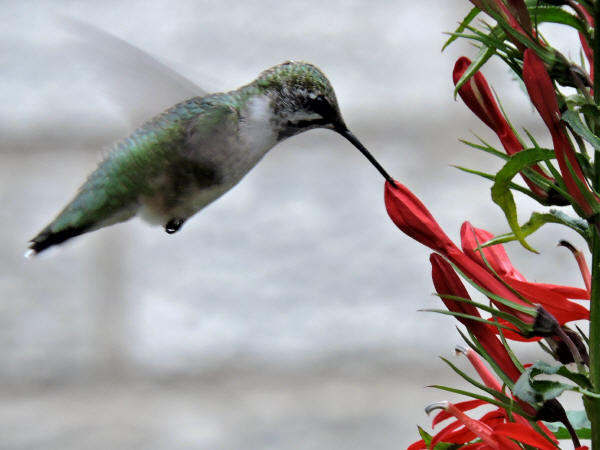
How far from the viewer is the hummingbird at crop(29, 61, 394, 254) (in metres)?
0.46

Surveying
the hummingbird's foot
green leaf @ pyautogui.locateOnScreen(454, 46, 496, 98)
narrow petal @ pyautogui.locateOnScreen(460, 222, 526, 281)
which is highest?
the hummingbird's foot

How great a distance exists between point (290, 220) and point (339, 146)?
101 millimetres

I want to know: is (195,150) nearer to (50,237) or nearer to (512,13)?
(50,237)

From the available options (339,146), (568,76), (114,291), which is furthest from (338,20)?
(568,76)

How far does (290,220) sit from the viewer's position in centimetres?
104

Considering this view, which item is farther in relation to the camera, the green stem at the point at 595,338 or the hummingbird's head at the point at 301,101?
the hummingbird's head at the point at 301,101

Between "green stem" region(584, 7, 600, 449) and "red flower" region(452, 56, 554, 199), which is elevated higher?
"red flower" region(452, 56, 554, 199)

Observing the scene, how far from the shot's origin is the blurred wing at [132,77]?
47cm

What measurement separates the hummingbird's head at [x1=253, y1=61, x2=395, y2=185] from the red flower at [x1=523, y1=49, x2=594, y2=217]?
0.13 meters

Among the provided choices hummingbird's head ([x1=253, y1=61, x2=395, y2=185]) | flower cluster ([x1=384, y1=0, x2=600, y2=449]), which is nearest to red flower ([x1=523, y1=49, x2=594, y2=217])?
flower cluster ([x1=384, y1=0, x2=600, y2=449])

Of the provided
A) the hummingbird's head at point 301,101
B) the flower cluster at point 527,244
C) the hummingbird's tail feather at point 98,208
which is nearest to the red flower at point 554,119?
the flower cluster at point 527,244

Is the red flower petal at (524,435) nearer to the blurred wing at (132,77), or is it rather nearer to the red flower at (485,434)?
the red flower at (485,434)

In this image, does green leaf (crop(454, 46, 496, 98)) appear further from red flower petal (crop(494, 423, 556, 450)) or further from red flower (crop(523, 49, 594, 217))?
red flower petal (crop(494, 423, 556, 450))

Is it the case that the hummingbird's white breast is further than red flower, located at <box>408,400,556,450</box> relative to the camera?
Yes
